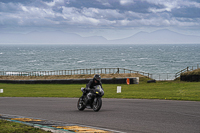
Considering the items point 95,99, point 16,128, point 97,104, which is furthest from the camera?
point 95,99

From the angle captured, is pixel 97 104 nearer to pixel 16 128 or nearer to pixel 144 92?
pixel 16 128

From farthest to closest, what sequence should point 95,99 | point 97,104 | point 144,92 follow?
point 144,92 < point 95,99 < point 97,104

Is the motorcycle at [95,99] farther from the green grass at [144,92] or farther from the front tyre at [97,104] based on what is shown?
the green grass at [144,92]

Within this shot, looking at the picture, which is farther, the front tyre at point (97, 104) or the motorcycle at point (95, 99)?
the front tyre at point (97, 104)

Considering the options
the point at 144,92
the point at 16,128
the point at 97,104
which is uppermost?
the point at 97,104

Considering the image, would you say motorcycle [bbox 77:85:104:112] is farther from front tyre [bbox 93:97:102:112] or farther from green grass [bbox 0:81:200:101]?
green grass [bbox 0:81:200:101]

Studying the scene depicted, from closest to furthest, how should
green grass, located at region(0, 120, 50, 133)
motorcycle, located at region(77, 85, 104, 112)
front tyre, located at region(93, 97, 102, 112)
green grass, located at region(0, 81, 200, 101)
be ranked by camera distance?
green grass, located at region(0, 120, 50, 133)
motorcycle, located at region(77, 85, 104, 112)
front tyre, located at region(93, 97, 102, 112)
green grass, located at region(0, 81, 200, 101)

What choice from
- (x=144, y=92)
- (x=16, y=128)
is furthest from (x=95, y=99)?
(x=144, y=92)

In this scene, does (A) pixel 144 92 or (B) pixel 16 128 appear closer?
(B) pixel 16 128

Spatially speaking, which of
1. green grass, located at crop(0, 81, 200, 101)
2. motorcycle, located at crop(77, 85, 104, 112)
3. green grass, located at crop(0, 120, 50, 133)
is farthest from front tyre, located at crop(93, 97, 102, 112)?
green grass, located at crop(0, 81, 200, 101)

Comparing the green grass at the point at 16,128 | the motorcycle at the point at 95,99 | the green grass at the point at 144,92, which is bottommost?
the green grass at the point at 144,92

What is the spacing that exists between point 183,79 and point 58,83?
18684mm

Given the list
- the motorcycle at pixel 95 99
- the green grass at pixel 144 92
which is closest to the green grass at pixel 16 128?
the motorcycle at pixel 95 99

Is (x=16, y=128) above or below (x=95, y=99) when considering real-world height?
below
